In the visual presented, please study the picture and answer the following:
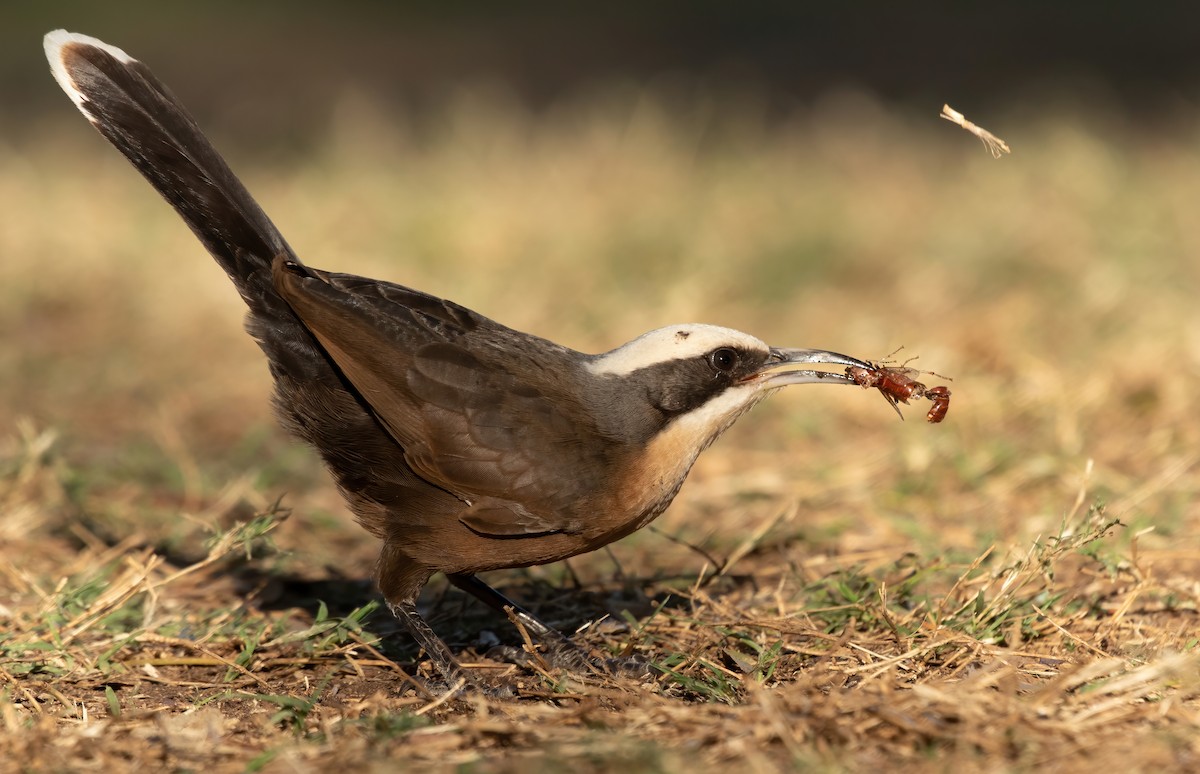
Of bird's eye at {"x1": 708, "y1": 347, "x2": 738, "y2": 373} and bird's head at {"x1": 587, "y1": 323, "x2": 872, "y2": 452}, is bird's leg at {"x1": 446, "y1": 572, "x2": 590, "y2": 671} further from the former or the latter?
bird's eye at {"x1": 708, "y1": 347, "x2": 738, "y2": 373}

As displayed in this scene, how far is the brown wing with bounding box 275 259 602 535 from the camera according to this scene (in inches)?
167

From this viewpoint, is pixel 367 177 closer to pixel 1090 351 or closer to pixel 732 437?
pixel 732 437

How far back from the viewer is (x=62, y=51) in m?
4.95

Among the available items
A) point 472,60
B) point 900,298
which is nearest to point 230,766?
point 900,298

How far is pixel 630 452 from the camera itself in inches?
169

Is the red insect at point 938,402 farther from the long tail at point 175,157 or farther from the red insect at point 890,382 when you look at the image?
the long tail at point 175,157

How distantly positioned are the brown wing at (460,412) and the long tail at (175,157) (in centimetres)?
29

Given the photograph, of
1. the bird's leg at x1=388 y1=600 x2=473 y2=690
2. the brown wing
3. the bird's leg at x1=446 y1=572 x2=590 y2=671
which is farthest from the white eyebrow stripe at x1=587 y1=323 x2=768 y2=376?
the bird's leg at x1=388 y1=600 x2=473 y2=690

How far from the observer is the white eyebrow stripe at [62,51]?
4.86 meters

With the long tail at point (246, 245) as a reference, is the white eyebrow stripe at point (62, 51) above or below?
above

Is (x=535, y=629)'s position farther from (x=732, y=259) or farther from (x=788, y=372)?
(x=732, y=259)

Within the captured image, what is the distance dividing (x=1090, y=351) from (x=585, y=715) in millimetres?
4713

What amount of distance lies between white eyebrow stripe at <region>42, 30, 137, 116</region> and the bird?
57cm

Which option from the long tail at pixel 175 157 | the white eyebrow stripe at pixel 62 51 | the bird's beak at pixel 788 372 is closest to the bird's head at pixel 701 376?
the bird's beak at pixel 788 372
